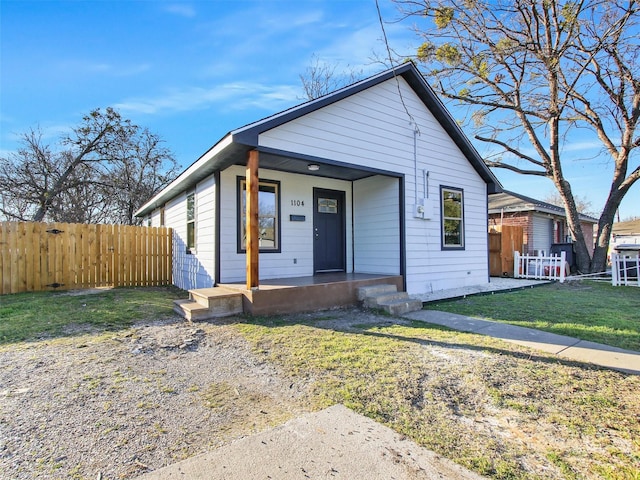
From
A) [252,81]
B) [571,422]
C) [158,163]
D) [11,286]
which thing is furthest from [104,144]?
[571,422]

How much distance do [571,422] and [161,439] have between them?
2.87 metres

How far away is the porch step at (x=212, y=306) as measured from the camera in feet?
17.8

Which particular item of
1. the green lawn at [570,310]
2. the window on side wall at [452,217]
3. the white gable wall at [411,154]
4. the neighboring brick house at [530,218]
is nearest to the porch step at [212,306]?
the white gable wall at [411,154]

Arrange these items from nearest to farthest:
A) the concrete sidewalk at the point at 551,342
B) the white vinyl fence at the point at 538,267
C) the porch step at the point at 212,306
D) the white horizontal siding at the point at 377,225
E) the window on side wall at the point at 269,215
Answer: the concrete sidewalk at the point at 551,342 < the porch step at the point at 212,306 < the window on side wall at the point at 269,215 < the white horizontal siding at the point at 377,225 < the white vinyl fence at the point at 538,267

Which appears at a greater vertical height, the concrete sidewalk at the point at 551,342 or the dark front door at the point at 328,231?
the dark front door at the point at 328,231

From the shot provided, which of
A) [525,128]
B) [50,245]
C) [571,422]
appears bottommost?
[571,422]

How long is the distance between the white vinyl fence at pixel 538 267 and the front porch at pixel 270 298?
795cm

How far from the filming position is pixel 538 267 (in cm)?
1161

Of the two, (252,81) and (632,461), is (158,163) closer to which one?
(252,81)

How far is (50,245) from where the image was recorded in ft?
29.9

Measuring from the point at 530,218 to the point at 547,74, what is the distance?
6.16 meters

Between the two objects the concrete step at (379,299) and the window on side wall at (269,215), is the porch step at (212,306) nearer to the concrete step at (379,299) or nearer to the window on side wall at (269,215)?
the window on side wall at (269,215)

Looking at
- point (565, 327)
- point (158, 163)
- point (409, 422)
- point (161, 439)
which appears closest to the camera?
point (161, 439)

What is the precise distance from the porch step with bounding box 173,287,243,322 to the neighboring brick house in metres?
12.5
